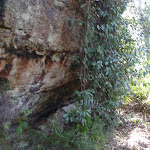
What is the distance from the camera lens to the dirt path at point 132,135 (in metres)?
2.59

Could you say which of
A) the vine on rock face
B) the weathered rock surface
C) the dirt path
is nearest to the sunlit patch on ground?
the dirt path

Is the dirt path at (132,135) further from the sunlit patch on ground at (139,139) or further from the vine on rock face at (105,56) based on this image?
the vine on rock face at (105,56)

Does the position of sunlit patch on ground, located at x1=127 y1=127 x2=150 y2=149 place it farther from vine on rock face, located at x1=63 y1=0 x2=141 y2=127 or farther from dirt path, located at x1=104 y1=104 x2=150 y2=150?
vine on rock face, located at x1=63 y1=0 x2=141 y2=127

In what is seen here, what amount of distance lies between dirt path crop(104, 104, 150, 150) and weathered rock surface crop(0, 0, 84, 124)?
55.0 inches

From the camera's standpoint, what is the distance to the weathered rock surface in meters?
2.00

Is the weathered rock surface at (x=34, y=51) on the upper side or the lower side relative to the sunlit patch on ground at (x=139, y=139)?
upper

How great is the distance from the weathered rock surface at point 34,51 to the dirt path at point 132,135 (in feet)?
Result: 4.59

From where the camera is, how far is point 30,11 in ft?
6.84

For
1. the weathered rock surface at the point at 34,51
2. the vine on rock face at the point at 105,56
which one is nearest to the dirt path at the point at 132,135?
the vine on rock face at the point at 105,56

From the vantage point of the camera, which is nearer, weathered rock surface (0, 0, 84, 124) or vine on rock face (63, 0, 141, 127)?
weathered rock surface (0, 0, 84, 124)

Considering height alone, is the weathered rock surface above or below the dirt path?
above

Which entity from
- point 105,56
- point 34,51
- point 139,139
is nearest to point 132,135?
point 139,139

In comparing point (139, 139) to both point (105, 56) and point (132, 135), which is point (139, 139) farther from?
point (105, 56)

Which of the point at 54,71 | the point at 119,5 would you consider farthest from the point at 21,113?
the point at 119,5
